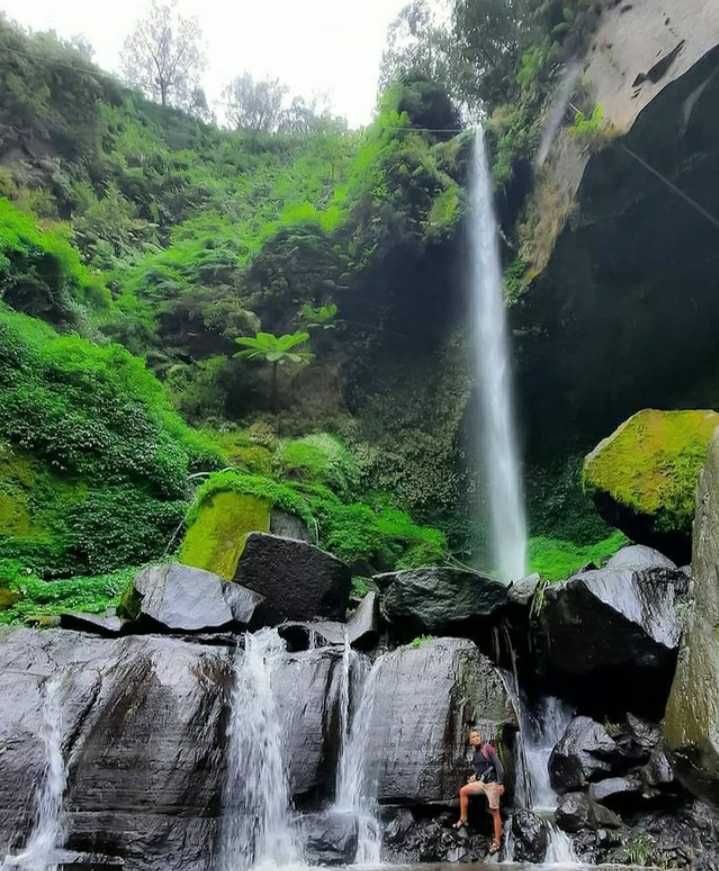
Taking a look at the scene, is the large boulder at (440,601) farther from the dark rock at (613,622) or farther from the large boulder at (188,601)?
the large boulder at (188,601)

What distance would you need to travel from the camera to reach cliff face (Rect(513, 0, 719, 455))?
36.9ft

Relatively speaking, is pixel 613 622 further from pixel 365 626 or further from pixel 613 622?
pixel 365 626

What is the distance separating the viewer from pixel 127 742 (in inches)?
231

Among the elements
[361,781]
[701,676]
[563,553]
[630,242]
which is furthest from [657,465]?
[630,242]

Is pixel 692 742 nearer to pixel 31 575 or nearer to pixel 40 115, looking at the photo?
pixel 31 575

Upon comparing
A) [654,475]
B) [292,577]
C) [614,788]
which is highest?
[654,475]

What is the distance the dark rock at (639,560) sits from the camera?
7.45 meters

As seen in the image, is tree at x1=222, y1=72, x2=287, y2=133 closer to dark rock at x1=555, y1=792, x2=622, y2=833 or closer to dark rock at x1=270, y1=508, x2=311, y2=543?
dark rock at x1=270, y1=508, x2=311, y2=543

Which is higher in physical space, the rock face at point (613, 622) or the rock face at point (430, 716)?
the rock face at point (613, 622)

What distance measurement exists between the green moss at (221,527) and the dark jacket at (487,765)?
478 centimetres

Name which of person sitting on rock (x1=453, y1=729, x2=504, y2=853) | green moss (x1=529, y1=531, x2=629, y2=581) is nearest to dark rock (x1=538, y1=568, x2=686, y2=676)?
person sitting on rock (x1=453, y1=729, x2=504, y2=853)

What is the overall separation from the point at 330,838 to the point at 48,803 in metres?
2.46

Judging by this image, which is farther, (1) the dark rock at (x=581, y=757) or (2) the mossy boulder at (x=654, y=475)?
(2) the mossy boulder at (x=654, y=475)

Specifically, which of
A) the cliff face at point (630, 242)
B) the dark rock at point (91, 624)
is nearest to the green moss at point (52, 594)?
the dark rock at point (91, 624)
